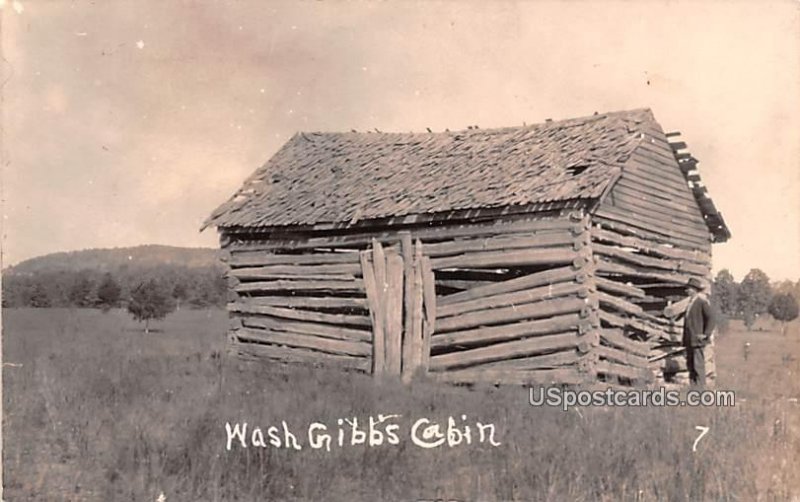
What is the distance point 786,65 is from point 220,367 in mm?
8945

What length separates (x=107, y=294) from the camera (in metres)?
22.0

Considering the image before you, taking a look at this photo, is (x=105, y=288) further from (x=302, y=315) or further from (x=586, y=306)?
(x=586, y=306)

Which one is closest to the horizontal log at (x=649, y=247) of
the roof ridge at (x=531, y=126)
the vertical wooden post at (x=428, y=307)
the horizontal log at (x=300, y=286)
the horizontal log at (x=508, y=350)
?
the horizontal log at (x=508, y=350)

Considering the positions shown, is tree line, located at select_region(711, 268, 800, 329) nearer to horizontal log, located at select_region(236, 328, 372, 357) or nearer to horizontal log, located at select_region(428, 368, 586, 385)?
horizontal log, located at select_region(428, 368, 586, 385)

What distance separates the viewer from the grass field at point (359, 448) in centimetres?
652

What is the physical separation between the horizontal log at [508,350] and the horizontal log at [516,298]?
1.77 feet

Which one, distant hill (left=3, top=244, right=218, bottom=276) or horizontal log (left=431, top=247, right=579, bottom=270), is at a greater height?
distant hill (left=3, top=244, right=218, bottom=276)

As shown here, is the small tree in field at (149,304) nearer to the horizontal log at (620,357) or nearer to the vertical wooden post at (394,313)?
the vertical wooden post at (394,313)

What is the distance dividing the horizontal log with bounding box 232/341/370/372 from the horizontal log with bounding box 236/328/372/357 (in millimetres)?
83

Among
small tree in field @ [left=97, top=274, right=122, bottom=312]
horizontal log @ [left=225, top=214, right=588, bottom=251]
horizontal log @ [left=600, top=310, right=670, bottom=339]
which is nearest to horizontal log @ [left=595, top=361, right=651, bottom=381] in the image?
horizontal log @ [left=600, top=310, right=670, bottom=339]

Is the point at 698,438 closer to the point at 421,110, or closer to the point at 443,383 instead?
the point at 443,383

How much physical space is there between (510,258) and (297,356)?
14.0 feet

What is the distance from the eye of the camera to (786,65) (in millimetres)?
8266

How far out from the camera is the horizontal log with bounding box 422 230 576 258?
1109 centimetres
